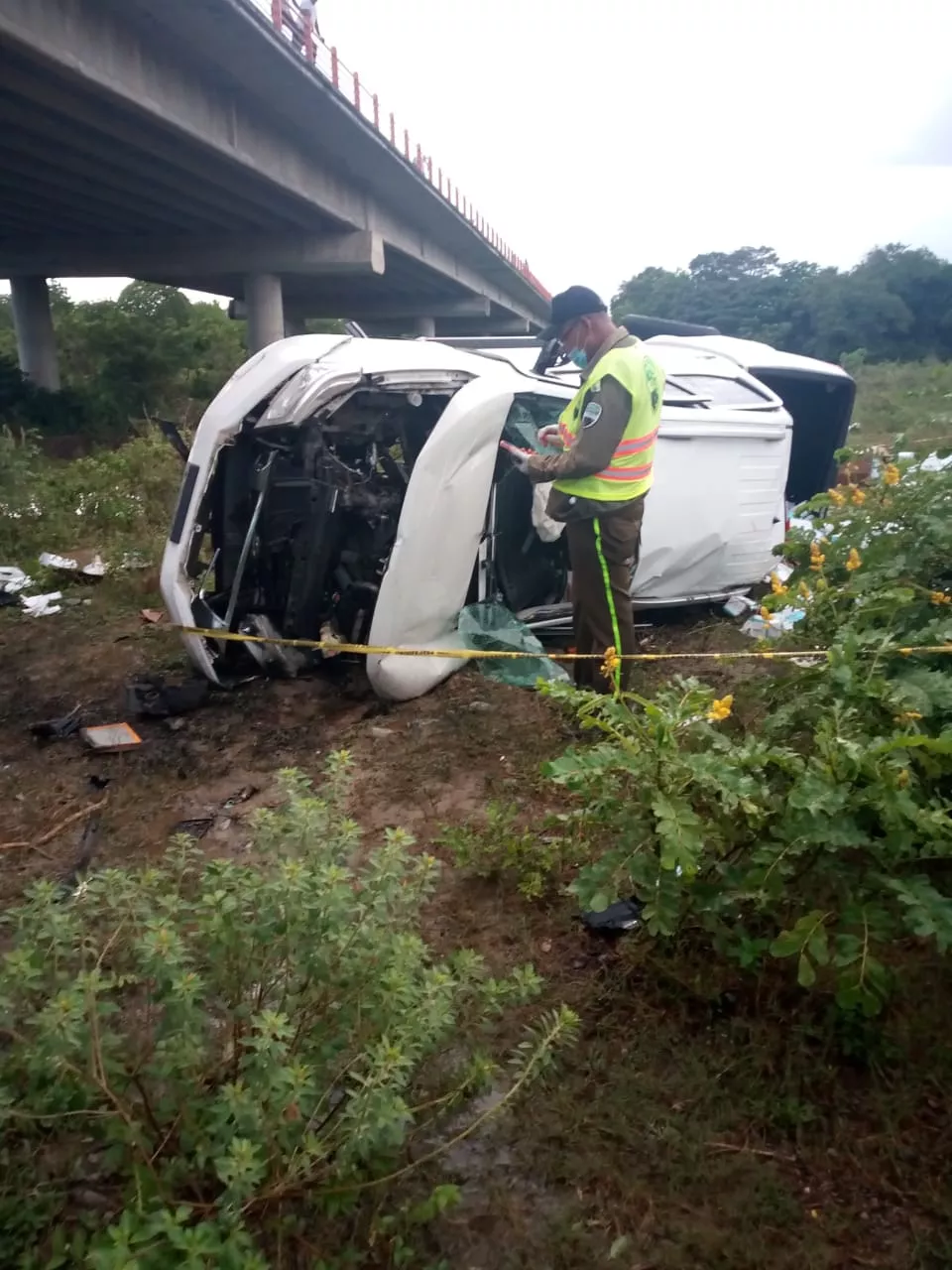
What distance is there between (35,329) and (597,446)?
64.7 ft

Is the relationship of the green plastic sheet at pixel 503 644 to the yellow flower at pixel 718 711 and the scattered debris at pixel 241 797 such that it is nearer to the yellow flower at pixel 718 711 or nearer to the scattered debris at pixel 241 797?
the scattered debris at pixel 241 797

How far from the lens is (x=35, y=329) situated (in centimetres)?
2008

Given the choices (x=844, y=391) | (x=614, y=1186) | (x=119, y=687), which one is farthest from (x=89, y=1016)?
(x=844, y=391)

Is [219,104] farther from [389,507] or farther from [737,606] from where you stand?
[737,606]

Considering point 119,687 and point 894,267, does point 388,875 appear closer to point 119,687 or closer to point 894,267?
point 119,687

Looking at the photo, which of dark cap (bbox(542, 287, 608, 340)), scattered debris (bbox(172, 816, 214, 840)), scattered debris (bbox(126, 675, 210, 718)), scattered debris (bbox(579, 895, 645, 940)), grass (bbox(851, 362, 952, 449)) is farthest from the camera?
grass (bbox(851, 362, 952, 449))

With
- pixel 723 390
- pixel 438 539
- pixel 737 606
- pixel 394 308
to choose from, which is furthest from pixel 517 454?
pixel 394 308

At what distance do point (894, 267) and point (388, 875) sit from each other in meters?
46.7

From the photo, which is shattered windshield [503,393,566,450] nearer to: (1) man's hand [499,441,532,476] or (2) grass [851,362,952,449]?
(1) man's hand [499,441,532,476]

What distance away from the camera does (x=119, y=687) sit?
16.7 feet

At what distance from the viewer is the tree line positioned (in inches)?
1524

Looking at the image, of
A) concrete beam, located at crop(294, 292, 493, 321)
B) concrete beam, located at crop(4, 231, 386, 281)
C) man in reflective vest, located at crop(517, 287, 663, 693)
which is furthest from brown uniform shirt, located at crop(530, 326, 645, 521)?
concrete beam, located at crop(294, 292, 493, 321)

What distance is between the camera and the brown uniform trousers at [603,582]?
430cm

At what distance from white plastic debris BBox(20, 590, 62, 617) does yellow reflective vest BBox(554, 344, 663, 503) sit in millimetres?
3933
